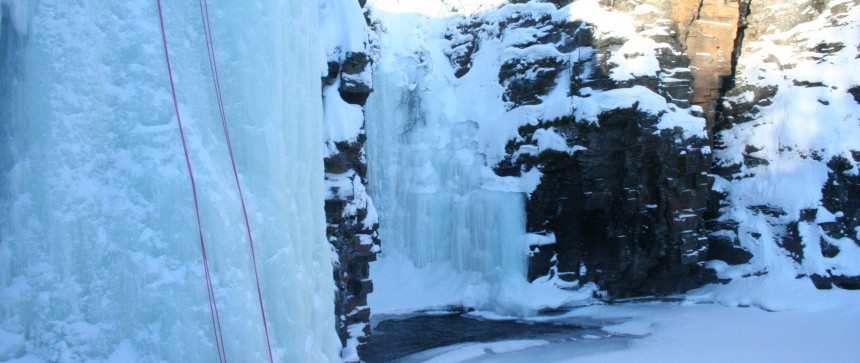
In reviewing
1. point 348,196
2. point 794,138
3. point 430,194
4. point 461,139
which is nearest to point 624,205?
point 794,138

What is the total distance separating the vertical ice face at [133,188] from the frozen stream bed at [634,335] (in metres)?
5.40

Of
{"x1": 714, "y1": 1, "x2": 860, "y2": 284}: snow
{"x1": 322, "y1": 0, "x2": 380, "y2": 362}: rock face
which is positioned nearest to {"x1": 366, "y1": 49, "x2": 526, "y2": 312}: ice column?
{"x1": 714, "y1": 1, "x2": 860, "y2": 284}: snow

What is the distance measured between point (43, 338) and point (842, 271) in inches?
442

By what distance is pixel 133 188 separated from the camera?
2775 millimetres

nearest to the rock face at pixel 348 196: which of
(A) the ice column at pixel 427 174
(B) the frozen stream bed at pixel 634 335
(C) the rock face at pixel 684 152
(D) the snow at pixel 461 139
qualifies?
(B) the frozen stream bed at pixel 634 335

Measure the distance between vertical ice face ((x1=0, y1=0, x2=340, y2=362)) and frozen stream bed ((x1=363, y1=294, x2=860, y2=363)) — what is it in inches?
212

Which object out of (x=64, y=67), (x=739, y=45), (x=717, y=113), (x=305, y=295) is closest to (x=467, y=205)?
(x=717, y=113)

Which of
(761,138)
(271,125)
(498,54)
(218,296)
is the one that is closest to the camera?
(218,296)

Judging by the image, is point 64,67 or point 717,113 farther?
point 717,113

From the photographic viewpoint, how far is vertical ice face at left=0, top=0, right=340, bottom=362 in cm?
257

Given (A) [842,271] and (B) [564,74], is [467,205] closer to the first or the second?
(B) [564,74]

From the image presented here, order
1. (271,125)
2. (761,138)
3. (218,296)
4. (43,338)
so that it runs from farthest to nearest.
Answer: (761,138) → (271,125) → (218,296) → (43,338)

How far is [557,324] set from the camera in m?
9.95

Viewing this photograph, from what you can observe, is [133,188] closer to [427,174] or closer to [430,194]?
[430,194]
